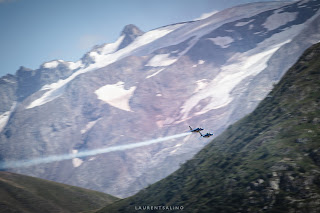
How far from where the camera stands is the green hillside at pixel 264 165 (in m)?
79.8

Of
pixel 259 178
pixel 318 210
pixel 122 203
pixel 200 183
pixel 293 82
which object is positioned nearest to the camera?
pixel 318 210

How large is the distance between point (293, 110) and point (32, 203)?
147 m

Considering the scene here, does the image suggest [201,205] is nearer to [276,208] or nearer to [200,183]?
[200,183]

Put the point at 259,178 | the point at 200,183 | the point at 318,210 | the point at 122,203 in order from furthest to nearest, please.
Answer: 1. the point at 122,203
2. the point at 200,183
3. the point at 259,178
4. the point at 318,210

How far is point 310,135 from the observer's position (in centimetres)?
9444

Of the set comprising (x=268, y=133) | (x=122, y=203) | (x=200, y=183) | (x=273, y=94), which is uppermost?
(x=273, y=94)

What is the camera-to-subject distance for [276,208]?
74.0 m

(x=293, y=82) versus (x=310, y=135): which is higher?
(x=293, y=82)

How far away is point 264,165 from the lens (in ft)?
310

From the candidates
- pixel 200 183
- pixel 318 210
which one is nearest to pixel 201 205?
pixel 200 183

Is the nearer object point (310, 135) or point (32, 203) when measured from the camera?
point (310, 135)

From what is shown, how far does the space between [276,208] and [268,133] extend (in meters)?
42.8

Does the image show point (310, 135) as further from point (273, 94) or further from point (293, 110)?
point (273, 94)

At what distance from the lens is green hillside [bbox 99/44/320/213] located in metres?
79.8
